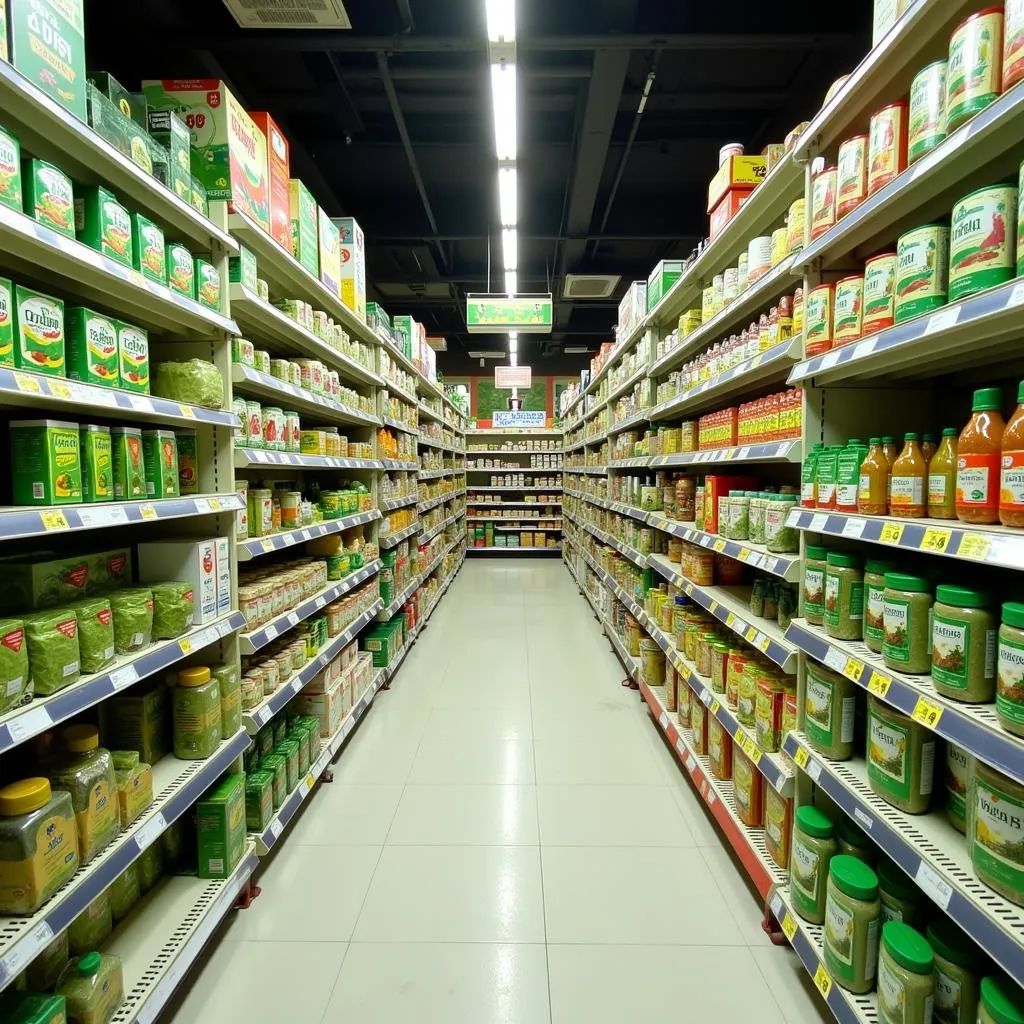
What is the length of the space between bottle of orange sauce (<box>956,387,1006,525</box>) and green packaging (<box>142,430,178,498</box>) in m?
2.10

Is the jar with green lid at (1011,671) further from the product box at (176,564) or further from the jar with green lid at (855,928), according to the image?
the product box at (176,564)

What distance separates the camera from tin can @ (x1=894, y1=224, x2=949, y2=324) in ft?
4.20

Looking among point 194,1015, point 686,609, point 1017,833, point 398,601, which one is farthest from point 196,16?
point 1017,833

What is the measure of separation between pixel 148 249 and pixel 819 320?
6.56 ft

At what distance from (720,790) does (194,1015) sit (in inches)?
78.8

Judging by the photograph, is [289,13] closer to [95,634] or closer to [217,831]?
[95,634]

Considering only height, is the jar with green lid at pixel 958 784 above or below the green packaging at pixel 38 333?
below

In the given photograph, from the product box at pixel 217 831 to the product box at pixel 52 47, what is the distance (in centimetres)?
202

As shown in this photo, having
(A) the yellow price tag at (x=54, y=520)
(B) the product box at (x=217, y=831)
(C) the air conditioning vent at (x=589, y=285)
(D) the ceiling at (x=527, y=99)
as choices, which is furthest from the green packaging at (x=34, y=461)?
(C) the air conditioning vent at (x=589, y=285)

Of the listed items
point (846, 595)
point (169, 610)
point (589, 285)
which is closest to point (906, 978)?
point (846, 595)

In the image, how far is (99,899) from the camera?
1663 millimetres

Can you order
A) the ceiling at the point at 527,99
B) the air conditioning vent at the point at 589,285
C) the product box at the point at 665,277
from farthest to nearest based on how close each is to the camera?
the air conditioning vent at the point at 589,285, the ceiling at the point at 527,99, the product box at the point at 665,277

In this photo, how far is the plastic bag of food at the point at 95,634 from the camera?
1.46 meters

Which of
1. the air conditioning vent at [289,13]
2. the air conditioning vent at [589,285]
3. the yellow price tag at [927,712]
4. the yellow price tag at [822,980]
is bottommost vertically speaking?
the yellow price tag at [822,980]
